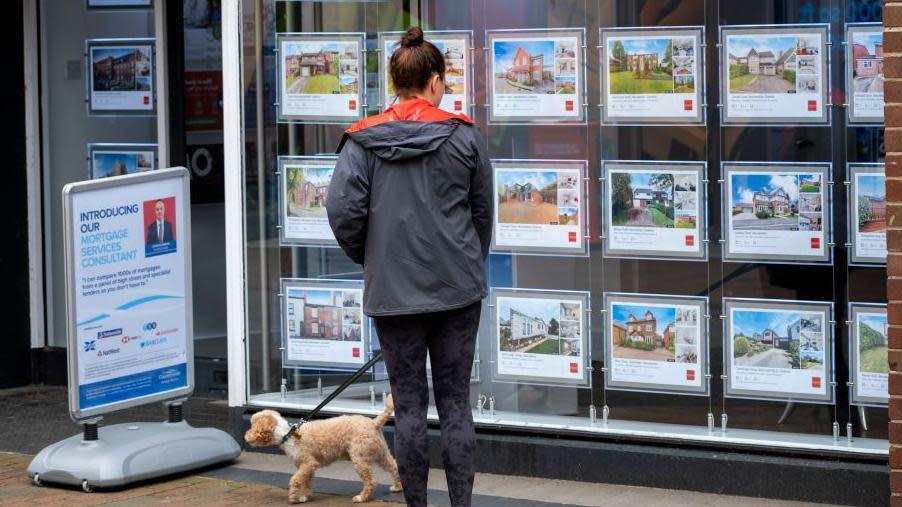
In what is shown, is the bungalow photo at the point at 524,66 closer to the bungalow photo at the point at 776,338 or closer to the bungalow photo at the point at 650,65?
the bungalow photo at the point at 650,65

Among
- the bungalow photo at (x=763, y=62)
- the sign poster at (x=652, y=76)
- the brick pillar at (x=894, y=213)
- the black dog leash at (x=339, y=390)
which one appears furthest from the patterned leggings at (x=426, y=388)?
the bungalow photo at (x=763, y=62)

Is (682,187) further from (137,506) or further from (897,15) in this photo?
(137,506)

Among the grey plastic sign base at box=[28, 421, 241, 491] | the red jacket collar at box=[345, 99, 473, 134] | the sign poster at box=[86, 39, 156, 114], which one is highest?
the sign poster at box=[86, 39, 156, 114]

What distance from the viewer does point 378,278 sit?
5.32 meters

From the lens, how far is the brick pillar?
16.4 feet

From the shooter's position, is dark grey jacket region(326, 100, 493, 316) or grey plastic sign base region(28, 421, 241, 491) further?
grey plastic sign base region(28, 421, 241, 491)

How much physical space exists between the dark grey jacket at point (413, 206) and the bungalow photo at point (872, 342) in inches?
73.4

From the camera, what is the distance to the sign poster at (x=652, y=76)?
21.5 ft

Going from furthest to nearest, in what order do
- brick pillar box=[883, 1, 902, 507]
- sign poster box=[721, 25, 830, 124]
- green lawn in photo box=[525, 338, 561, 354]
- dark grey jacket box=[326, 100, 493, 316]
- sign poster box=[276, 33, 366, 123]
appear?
sign poster box=[276, 33, 366, 123], green lawn in photo box=[525, 338, 561, 354], sign poster box=[721, 25, 830, 124], dark grey jacket box=[326, 100, 493, 316], brick pillar box=[883, 1, 902, 507]

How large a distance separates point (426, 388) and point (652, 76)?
6.57 feet

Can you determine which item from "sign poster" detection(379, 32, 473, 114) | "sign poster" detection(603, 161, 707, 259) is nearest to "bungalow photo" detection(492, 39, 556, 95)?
"sign poster" detection(379, 32, 473, 114)

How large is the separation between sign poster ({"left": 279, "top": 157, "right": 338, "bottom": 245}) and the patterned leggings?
2.20 metres

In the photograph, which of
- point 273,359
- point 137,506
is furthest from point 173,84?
point 137,506

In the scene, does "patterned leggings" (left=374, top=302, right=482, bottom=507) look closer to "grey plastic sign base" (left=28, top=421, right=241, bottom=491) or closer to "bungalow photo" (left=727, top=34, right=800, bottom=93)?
"bungalow photo" (left=727, top=34, right=800, bottom=93)
